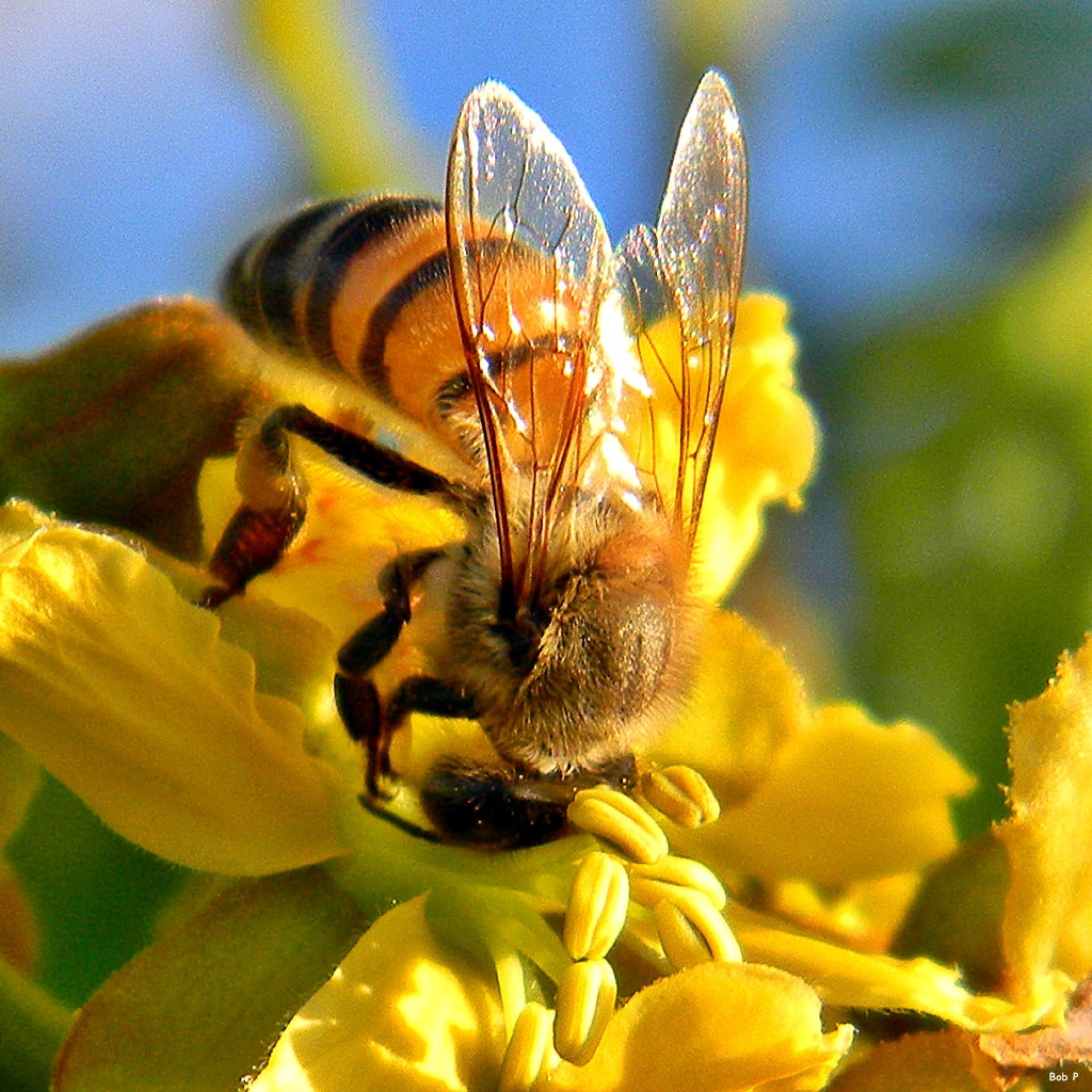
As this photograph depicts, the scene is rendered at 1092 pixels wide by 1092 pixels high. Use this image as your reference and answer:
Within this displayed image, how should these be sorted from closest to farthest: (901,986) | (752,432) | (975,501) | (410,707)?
1. (901,986)
2. (410,707)
3. (752,432)
4. (975,501)

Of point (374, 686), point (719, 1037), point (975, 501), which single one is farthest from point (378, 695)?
point (975, 501)

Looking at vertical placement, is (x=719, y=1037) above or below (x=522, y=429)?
below

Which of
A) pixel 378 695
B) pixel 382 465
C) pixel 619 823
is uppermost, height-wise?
pixel 382 465

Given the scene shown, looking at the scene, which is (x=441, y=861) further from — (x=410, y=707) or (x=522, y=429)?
(x=522, y=429)

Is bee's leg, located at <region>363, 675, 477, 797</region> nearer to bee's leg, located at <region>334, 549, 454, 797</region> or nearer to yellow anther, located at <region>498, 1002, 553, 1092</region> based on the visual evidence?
bee's leg, located at <region>334, 549, 454, 797</region>

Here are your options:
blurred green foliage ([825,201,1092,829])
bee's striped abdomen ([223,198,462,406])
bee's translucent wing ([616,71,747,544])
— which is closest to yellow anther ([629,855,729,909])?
bee's translucent wing ([616,71,747,544])

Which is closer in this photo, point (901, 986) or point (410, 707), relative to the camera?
point (901, 986)

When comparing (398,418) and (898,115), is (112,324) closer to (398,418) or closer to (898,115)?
(398,418)
